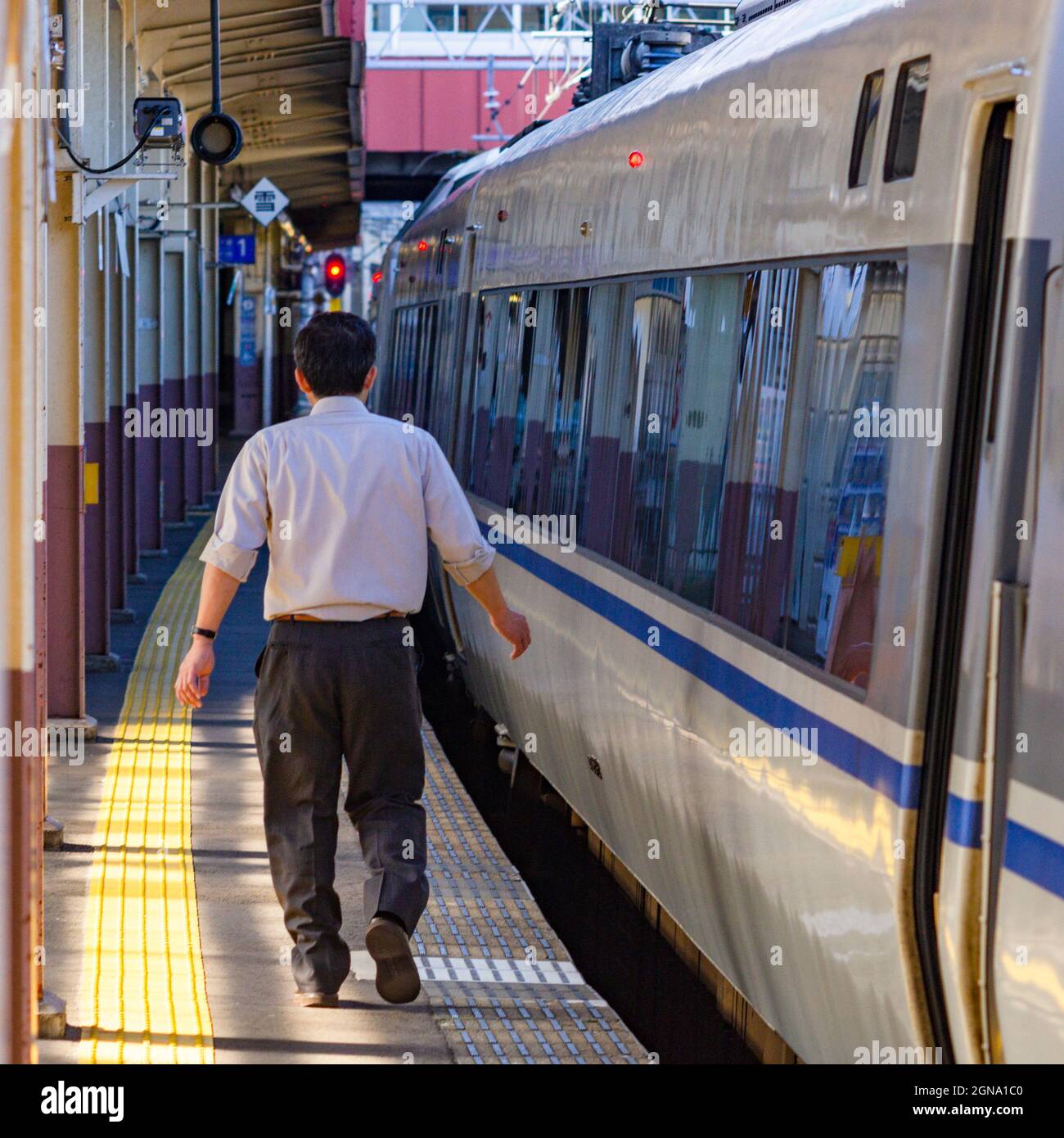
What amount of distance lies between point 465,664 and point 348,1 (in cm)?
626

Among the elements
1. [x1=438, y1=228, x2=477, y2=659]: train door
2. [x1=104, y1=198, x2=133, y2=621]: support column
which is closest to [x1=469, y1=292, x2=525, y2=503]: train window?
[x1=438, y1=228, x2=477, y2=659]: train door

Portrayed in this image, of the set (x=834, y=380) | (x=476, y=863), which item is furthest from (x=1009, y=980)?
(x=476, y=863)

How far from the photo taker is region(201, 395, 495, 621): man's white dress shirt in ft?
17.3

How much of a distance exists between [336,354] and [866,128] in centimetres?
169

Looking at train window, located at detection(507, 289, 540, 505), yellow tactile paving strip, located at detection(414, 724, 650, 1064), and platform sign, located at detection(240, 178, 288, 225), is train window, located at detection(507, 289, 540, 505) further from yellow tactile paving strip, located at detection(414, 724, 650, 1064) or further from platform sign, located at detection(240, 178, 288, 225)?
platform sign, located at detection(240, 178, 288, 225)

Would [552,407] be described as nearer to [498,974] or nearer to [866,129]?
[498,974]

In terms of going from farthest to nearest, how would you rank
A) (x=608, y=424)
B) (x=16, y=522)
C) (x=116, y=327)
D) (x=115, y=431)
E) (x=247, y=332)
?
(x=247, y=332) < (x=116, y=327) < (x=115, y=431) < (x=608, y=424) < (x=16, y=522)

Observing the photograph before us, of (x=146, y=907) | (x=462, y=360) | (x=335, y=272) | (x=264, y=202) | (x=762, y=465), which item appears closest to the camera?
(x=762, y=465)

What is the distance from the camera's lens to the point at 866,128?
436cm

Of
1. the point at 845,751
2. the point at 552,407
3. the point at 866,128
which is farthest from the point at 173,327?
the point at 845,751

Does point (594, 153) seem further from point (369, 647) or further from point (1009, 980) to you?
point (1009, 980)

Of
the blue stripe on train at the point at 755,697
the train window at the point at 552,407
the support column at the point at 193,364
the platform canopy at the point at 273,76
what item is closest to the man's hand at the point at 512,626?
the blue stripe on train at the point at 755,697

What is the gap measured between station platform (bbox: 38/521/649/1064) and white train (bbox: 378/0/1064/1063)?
502 mm
